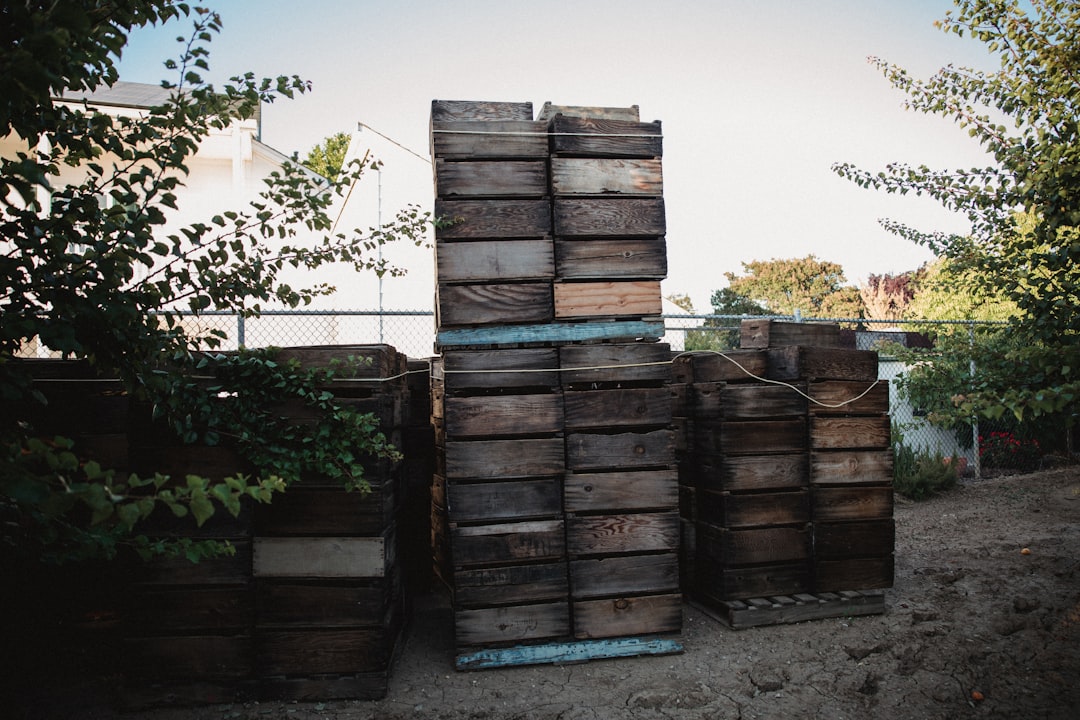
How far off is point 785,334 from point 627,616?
2.32m

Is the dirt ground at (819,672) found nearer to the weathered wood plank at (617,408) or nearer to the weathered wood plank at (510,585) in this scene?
the weathered wood plank at (510,585)

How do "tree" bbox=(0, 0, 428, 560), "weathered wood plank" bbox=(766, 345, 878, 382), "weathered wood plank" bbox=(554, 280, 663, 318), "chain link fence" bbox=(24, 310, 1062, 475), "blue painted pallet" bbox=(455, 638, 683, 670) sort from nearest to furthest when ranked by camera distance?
"tree" bbox=(0, 0, 428, 560) < "blue painted pallet" bbox=(455, 638, 683, 670) < "weathered wood plank" bbox=(554, 280, 663, 318) < "weathered wood plank" bbox=(766, 345, 878, 382) < "chain link fence" bbox=(24, 310, 1062, 475)

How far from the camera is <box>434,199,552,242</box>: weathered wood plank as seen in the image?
4168mm

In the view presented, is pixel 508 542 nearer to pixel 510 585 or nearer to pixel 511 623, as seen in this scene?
pixel 510 585

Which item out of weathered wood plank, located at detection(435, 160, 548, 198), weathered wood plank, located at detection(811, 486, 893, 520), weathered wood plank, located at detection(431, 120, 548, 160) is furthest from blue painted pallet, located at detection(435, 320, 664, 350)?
weathered wood plank, located at detection(811, 486, 893, 520)

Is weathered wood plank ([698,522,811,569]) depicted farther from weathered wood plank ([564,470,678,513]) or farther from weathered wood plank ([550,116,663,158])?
weathered wood plank ([550,116,663,158])

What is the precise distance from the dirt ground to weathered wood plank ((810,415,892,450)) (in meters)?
1.17

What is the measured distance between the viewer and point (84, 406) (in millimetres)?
3795

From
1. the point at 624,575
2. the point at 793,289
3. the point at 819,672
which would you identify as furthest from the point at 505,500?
A: the point at 793,289

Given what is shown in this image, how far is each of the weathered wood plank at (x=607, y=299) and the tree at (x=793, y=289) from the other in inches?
1640

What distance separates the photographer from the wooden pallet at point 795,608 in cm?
461

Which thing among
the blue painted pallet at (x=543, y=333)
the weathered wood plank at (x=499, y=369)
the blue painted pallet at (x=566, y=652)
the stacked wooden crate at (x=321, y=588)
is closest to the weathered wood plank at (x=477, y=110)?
the blue painted pallet at (x=543, y=333)

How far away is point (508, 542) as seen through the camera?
4.13 metres

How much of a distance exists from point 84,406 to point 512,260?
252cm
